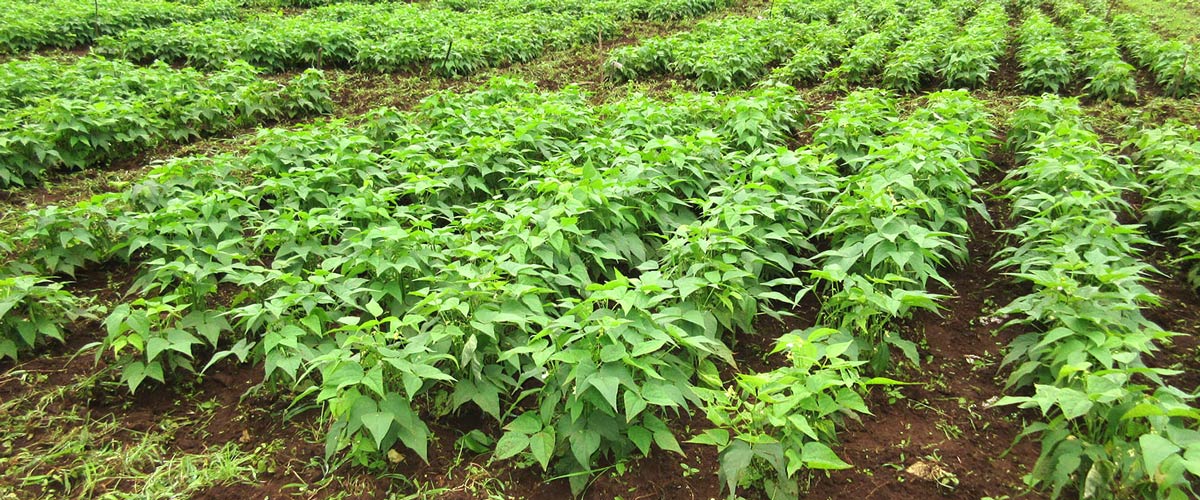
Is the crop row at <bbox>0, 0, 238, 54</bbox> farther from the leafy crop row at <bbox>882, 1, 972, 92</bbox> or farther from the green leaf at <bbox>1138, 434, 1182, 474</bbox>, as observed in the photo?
the green leaf at <bbox>1138, 434, 1182, 474</bbox>

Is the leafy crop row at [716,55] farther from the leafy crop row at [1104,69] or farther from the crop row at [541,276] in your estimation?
the leafy crop row at [1104,69]

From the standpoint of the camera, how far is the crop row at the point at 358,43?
10.3m

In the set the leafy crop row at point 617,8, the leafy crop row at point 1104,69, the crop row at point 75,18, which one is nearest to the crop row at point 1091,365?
the leafy crop row at point 1104,69

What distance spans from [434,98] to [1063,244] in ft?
19.7

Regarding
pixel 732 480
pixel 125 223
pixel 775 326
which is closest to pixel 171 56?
pixel 125 223

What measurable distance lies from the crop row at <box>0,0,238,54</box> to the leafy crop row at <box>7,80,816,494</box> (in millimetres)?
9398

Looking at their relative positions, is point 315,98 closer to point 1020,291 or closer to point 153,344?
point 153,344

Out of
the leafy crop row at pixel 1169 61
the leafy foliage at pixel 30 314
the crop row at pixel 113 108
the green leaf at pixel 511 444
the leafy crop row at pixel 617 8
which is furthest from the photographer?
the leafy crop row at pixel 617 8

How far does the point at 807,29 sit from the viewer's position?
11.5m

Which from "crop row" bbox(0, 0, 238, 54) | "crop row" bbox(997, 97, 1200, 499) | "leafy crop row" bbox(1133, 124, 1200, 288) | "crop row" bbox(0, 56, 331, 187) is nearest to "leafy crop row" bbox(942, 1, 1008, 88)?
"leafy crop row" bbox(1133, 124, 1200, 288)

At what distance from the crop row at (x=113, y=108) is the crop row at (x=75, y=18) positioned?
3774mm

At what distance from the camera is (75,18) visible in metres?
11.8

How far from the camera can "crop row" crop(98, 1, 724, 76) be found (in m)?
10.3

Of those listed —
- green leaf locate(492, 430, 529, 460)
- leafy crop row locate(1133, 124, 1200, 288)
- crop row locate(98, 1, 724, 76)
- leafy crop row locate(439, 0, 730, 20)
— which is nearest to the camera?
green leaf locate(492, 430, 529, 460)
